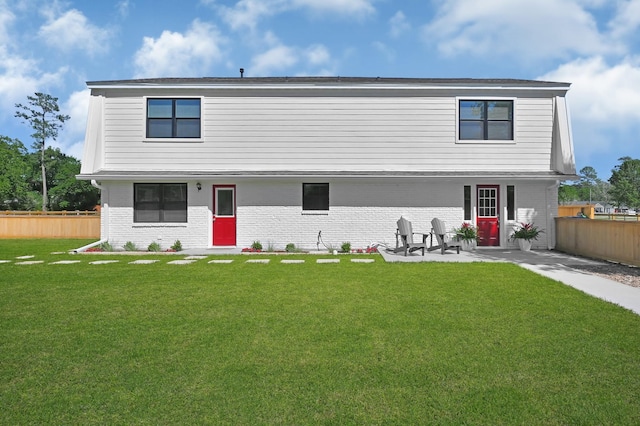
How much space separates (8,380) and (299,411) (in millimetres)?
2609

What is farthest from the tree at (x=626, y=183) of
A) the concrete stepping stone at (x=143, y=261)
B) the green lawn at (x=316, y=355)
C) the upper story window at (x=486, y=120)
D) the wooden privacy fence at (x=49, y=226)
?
the concrete stepping stone at (x=143, y=261)

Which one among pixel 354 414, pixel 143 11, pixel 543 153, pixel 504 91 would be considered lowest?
pixel 354 414

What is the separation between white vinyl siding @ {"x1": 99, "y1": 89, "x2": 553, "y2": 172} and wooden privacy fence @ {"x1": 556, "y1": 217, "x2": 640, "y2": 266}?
2.32m

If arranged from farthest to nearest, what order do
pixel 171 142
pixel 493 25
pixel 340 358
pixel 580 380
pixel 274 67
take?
pixel 274 67
pixel 493 25
pixel 171 142
pixel 340 358
pixel 580 380

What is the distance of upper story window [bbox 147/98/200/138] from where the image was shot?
1306cm

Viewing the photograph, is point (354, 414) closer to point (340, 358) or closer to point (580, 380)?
point (340, 358)

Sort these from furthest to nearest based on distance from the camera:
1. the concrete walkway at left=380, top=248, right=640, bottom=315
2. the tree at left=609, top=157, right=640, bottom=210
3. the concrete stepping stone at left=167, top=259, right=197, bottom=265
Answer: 1. the tree at left=609, top=157, right=640, bottom=210
2. the concrete stepping stone at left=167, top=259, right=197, bottom=265
3. the concrete walkway at left=380, top=248, right=640, bottom=315

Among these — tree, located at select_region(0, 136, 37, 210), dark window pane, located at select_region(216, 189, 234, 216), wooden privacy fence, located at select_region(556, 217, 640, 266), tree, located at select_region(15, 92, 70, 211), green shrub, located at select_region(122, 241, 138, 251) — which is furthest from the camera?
tree, located at select_region(15, 92, 70, 211)

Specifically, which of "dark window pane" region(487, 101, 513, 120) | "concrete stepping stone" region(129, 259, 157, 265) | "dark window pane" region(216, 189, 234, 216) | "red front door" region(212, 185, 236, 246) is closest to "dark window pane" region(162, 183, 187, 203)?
"red front door" region(212, 185, 236, 246)

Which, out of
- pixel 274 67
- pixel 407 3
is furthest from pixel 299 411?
pixel 274 67

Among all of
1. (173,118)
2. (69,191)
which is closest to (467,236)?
(173,118)

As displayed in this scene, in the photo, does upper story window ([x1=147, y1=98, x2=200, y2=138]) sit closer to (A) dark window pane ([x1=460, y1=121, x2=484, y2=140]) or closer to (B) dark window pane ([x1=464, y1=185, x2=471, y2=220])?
(A) dark window pane ([x1=460, y1=121, x2=484, y2=140])

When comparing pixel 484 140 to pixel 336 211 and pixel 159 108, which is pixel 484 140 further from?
pixel 159 108

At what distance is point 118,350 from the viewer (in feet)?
12.9
